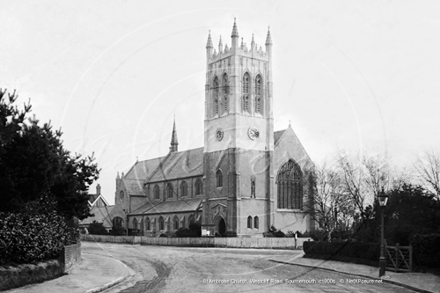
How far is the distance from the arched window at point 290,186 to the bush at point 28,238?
55712 mm

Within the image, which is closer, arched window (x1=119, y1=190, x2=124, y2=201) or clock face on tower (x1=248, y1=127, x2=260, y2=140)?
clock face on tower (x1=248, y1=127, x2=260, y2=140)

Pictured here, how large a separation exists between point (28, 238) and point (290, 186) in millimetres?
61649

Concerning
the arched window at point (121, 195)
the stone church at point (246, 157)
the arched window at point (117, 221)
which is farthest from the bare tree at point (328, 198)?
the arched window at point (121, 195)

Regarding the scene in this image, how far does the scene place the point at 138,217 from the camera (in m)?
102

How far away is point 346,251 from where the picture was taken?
37406 millimetres

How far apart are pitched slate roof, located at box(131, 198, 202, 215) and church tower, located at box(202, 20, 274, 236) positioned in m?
6.60

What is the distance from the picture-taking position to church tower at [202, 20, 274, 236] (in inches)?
3061

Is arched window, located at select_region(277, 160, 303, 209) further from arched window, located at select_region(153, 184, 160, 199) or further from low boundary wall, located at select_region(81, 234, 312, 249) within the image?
arched window, located at select_region(153, 184, 160, 199)

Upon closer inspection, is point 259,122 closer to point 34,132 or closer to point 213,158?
point 213,158

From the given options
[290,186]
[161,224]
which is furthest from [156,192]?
[290,186]

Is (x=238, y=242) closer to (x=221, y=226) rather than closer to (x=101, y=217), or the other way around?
(x=221, y=226)

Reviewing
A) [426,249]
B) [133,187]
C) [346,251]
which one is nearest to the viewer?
[426,249]

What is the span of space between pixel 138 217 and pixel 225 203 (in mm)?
27572

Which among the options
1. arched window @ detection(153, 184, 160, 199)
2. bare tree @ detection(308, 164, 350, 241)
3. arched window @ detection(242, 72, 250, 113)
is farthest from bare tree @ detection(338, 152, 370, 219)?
arched window @ detection(153, 184, 160, 199)
